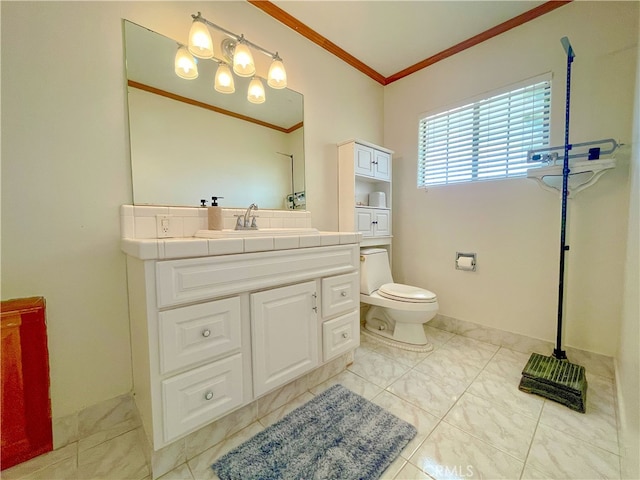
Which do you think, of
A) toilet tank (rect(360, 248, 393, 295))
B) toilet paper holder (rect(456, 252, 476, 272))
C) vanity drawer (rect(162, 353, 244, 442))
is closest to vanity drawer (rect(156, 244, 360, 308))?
vanity drawer (rect(162, 353, 244, 442))

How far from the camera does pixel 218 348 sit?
42.1 inches

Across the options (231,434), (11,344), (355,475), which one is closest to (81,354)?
(11,344)

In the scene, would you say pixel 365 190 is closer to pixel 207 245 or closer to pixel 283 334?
pixel 283 334

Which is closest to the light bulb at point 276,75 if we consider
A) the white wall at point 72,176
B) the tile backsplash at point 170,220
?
the white wall at point 72,176

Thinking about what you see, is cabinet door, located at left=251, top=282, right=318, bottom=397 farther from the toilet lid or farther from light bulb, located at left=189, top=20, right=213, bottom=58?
light bulb, located at left=189, top=20, right=213, bottom=58

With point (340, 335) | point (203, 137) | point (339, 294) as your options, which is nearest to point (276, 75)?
point (203, 137)

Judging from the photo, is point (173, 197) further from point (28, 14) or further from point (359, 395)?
point (359, 395)

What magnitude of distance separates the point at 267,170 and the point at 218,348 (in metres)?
1.23

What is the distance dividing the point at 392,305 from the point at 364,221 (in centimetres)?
76

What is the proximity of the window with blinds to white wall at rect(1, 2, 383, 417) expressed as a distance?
6.86ft

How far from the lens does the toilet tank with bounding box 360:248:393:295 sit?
7.04 ft

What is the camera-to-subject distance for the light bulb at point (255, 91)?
67.3 inches

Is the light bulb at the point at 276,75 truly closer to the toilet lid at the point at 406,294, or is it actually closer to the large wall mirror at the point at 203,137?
the large wall mirror at the point at 203,137

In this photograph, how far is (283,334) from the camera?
1.29 metres
